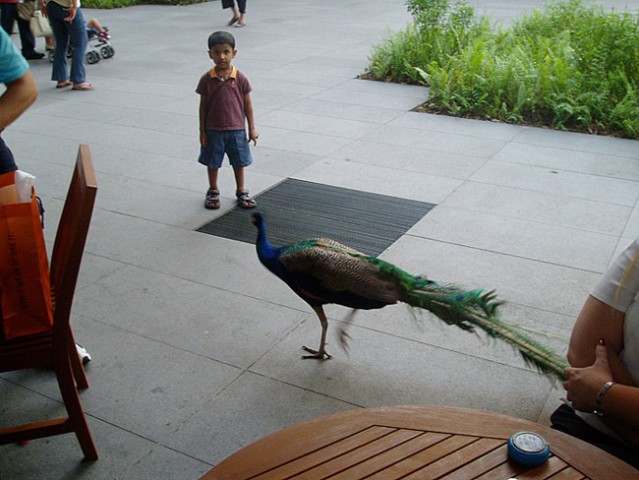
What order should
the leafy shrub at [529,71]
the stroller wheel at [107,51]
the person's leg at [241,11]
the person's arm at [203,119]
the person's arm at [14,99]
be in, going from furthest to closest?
the person's leg at [241,11] < the stroller wheel at [107,51] < the leafy shrub at [529,71] < the person's arm at [203,119] < the person's arm at [14,99]

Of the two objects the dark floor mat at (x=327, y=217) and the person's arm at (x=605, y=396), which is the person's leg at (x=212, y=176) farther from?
the person's arm at (x=605, y=396)

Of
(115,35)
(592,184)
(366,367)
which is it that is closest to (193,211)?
(366,367)

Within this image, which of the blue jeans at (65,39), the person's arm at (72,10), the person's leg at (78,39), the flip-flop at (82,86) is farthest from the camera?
the flip-flop at (82,86)

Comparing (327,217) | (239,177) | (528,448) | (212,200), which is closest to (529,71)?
(327,217)

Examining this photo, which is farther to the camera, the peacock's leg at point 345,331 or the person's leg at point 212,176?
the person's leg at point 212,176

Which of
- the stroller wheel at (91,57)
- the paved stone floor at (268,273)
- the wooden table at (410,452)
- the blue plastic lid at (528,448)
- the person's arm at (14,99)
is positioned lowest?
the paved stone floor at (268,273)

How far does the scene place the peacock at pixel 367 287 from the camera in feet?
10.2

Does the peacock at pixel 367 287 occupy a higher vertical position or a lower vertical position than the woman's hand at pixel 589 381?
lower

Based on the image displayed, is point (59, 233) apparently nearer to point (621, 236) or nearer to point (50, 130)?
point (621, 236)

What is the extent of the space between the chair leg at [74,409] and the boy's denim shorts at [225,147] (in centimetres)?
285

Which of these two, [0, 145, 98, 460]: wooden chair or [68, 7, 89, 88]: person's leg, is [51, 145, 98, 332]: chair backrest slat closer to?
[0, 145, 98, 460]: wooden chair

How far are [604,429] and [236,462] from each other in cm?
119

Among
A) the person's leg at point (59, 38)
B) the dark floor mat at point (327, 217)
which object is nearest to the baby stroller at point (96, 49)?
the person's leg at point (59, 38)

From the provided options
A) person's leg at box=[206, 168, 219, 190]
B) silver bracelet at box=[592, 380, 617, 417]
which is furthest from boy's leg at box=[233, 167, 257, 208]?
silver bracelet at box=[592, 380, 617, 417]
